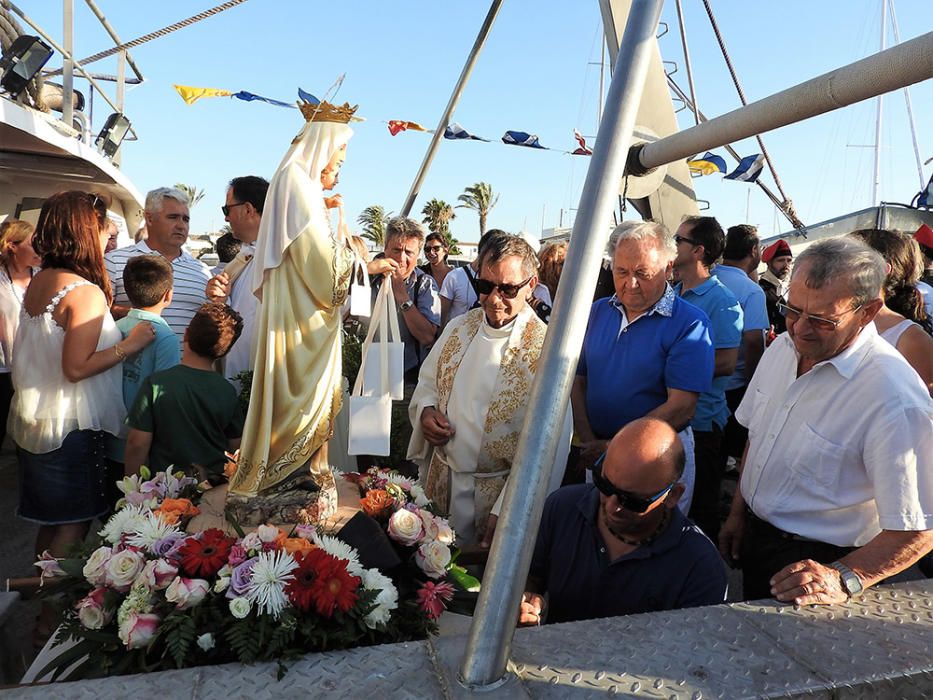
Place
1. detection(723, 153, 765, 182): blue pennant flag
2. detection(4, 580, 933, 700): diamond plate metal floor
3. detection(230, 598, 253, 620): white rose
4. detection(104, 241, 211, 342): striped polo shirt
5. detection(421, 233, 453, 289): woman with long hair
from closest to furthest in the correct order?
detection(4, 580, 933, 700): diamond plate metal floor
detection(230, 598, 253, 620): white rose
detection(104, 241, 211, 342): striped polo shirt
detection(421, 233, 453, 289): woman with long hair
detection(723, 153, 765, 182): blue pennant flag

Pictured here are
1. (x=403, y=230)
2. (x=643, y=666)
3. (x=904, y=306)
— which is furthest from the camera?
(x=403, y=230)

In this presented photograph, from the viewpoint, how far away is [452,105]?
21.4ft

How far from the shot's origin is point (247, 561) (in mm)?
1976

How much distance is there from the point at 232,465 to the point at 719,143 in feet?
7.18

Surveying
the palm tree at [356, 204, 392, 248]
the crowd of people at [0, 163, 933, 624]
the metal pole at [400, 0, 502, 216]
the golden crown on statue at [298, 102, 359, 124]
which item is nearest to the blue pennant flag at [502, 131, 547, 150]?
the metal pole at [400, 0, 502, 216]

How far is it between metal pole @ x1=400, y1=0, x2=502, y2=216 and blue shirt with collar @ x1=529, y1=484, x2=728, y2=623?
15.9 ft

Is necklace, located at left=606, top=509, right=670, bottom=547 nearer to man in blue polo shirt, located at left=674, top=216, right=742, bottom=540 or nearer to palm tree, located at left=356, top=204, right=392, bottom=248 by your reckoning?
man in blue polo shirt, located at left=674, top=216, right=742, bottom=540

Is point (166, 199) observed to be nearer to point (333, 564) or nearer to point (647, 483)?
point (333, 564)

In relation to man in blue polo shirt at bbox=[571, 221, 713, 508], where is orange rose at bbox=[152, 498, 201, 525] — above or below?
below

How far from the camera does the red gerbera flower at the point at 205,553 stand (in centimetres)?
200

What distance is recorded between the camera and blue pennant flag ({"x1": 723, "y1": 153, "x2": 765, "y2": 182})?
7.61 metres

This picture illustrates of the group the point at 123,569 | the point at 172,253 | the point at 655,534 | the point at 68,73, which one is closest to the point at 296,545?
the point at 123,569

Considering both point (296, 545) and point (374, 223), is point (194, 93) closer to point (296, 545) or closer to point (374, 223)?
point (296, 545)

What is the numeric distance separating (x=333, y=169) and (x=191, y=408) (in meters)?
1.37
